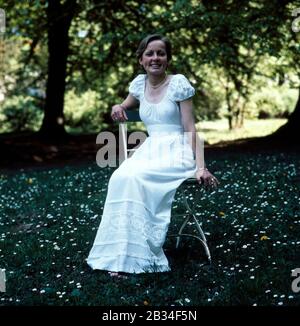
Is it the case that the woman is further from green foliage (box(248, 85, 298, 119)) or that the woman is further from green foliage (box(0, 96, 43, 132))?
green foliage (box(248, 85, 298, 119))

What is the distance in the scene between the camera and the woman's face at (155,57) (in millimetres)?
5547

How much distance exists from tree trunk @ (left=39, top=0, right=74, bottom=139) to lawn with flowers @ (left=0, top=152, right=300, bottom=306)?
328 inches

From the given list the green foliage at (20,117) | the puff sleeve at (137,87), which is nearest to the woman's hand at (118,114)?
the puff sleeve at (137,87)

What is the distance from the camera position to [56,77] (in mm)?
18781

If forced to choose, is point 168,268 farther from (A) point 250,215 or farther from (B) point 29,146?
(B) point 29,146

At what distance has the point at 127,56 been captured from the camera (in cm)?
1739

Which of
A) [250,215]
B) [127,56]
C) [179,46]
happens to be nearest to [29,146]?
[127,56]

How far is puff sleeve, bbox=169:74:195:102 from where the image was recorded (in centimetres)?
555

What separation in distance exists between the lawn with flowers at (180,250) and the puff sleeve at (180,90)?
113 centimetres

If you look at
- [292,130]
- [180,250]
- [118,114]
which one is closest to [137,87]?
[118,114]

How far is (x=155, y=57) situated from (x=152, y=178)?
1.35 meters

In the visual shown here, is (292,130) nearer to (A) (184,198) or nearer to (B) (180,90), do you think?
(A) (184,198)

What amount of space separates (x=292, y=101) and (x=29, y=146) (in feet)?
66.1

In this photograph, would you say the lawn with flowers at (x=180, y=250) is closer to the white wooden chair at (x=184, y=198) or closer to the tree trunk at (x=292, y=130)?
the white wooden chair at (x=184, y=198)
